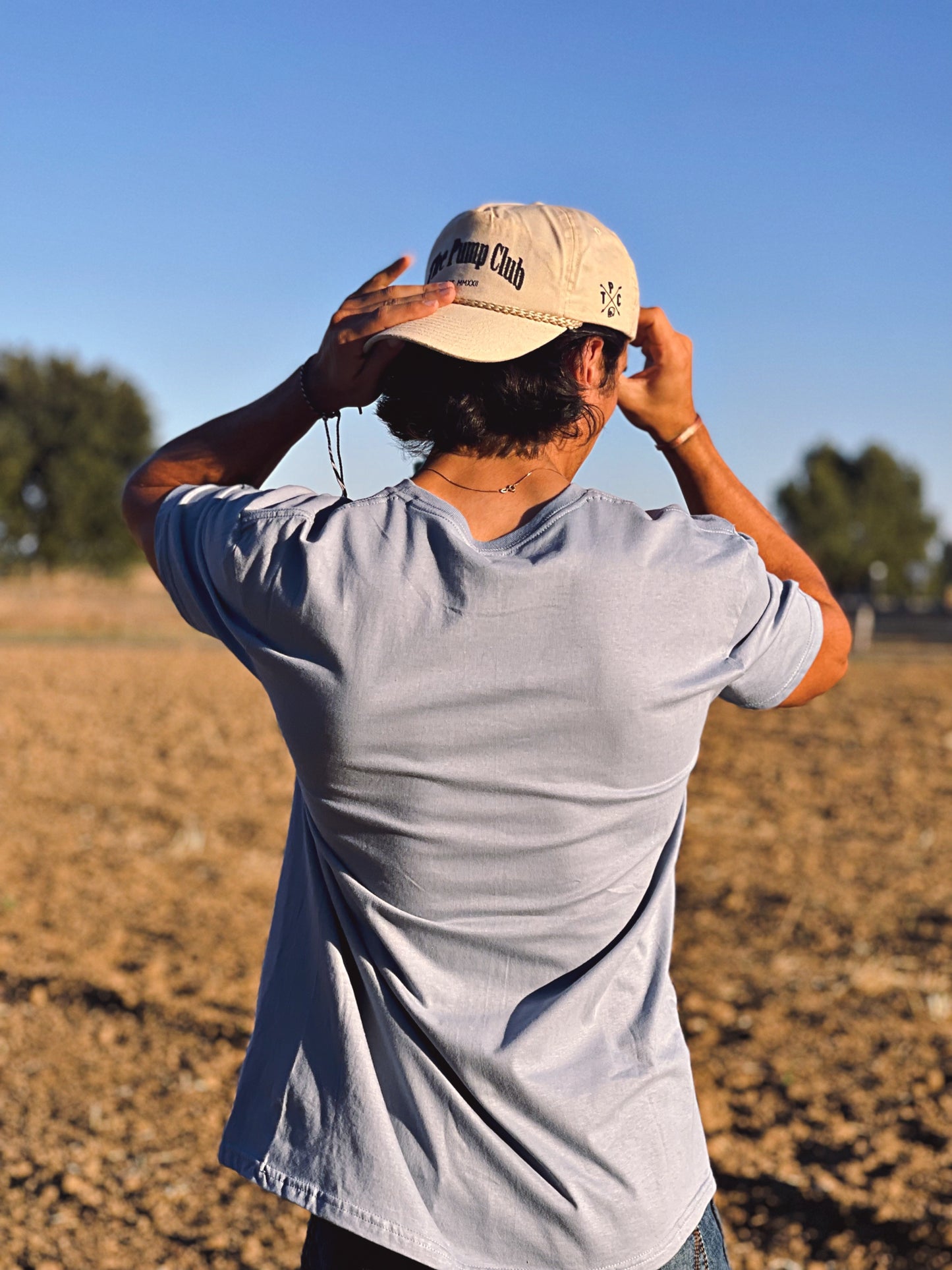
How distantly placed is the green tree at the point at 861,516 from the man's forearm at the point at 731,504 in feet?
225

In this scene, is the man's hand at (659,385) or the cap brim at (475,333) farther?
the man's hand at (659,385)

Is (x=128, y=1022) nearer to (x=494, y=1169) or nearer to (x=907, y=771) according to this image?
(x=494, y=1169)

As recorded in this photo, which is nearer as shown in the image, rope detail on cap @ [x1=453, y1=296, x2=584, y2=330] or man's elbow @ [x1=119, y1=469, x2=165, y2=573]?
rope detail on cap @ [x1=453, y1=296, x2=584, y2=330]

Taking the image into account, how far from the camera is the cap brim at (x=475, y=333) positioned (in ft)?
4.42

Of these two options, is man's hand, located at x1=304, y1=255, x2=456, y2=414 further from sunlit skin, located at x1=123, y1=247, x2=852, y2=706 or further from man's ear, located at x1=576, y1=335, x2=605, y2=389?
man's ear, located at x1=576, y1=335, x2=605, y2=389

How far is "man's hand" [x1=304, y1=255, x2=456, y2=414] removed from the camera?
136 centimetres

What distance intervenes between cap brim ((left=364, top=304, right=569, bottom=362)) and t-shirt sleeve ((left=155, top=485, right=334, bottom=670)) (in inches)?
8.6

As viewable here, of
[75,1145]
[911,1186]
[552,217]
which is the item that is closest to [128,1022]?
[75,1145]

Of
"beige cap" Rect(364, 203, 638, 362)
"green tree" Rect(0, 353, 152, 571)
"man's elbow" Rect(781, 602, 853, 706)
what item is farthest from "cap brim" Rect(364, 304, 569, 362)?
"green tree" Rect(0, 353, 152, 571)

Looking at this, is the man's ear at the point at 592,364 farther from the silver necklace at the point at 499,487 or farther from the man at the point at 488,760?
the silver necklace at the point at 499,487

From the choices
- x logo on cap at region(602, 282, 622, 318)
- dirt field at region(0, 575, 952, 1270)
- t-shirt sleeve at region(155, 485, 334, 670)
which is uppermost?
x logo on cap at region(602, 282, 622, 318)

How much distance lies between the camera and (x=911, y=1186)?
3.82 m

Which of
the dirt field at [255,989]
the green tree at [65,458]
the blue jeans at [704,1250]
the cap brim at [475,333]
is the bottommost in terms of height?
the dirt field at [255,989]

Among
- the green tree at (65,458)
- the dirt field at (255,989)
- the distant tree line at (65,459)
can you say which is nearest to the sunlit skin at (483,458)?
the dirt field at (255,989)
